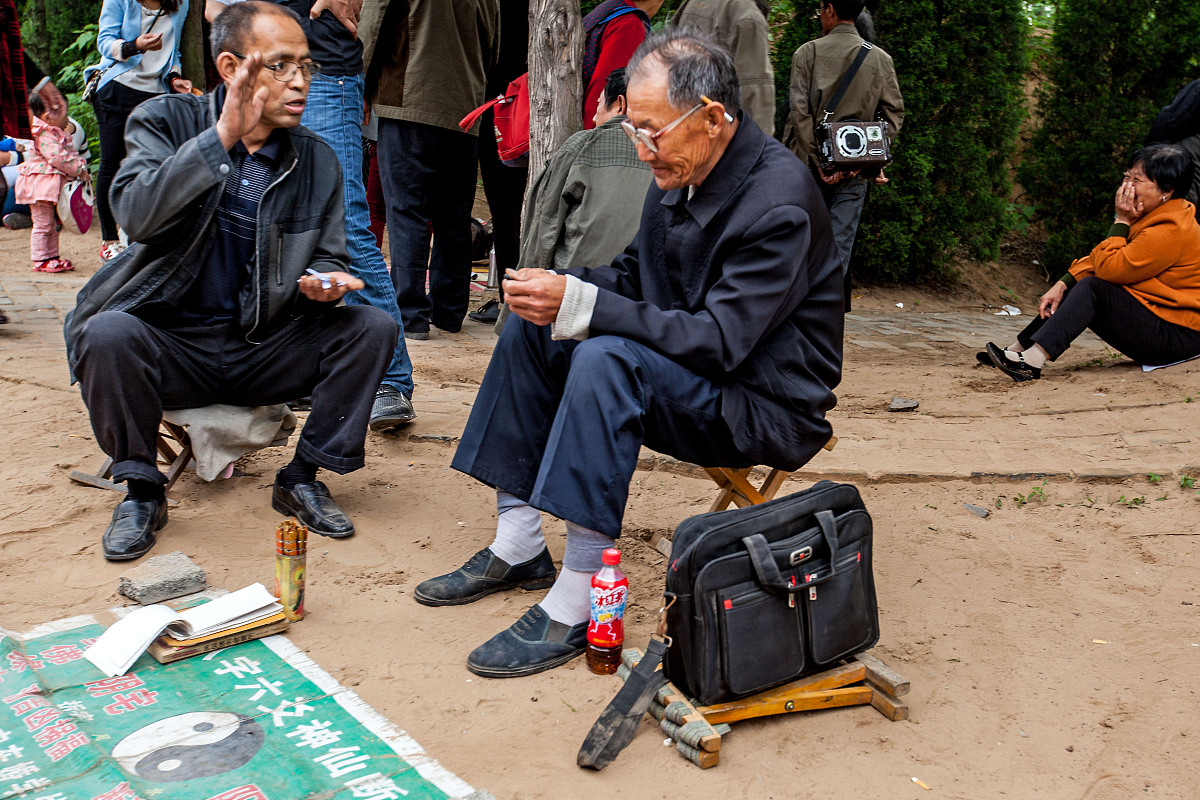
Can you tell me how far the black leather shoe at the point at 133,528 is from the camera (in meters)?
2.99

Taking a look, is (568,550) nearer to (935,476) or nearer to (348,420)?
(348,420)

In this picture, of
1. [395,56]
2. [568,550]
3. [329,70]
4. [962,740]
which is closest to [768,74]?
[395,56]

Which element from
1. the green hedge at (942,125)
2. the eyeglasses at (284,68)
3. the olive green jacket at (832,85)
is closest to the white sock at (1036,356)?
the olive green jacket at (832,85)

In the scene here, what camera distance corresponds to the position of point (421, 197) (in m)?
5.10

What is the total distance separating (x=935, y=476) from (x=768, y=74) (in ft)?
7.78

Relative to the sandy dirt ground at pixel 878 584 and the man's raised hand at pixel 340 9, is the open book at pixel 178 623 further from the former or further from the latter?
the man's raised hand at pixel 340 9

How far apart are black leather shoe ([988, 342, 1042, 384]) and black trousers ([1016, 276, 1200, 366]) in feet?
0.44

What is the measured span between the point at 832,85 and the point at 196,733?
17.6ft

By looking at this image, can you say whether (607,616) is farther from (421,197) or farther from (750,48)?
(750,48)

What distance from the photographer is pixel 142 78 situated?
231 inches

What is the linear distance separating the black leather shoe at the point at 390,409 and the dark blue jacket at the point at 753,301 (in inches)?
64.9

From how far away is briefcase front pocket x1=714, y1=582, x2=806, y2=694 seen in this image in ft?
7.32

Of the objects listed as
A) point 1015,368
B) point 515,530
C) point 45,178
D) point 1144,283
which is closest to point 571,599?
point 515,530

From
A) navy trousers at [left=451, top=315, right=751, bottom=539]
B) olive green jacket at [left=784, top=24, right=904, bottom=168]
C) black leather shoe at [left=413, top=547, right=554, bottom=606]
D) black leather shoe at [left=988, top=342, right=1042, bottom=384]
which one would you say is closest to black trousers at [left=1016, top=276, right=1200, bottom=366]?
black leather shoe at [left=988, top=342, right=1042, bottom=384]
